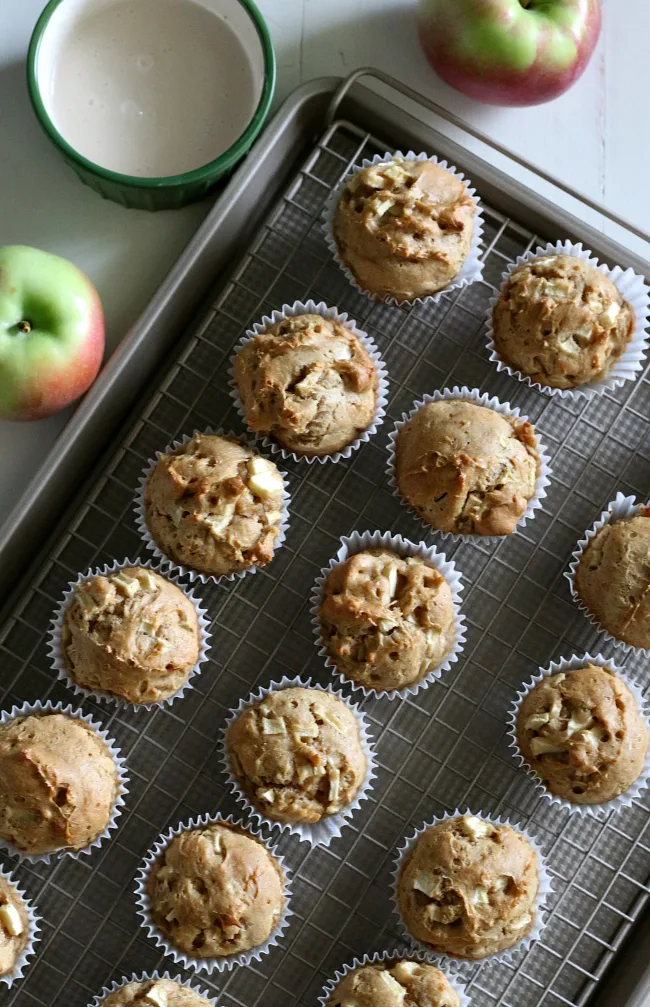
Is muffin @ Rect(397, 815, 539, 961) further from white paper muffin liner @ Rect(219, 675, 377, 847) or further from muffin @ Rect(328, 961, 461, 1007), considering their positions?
white paper muffin liner @ Rect(219, 675, 377, 847)

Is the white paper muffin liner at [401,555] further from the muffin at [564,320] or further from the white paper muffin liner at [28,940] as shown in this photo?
the white paper muffin liner at [28,940]

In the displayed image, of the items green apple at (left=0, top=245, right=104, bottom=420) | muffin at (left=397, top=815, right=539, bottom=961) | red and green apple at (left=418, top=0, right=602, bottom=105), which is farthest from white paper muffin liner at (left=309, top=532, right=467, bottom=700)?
red and green apple at (left=418, top=0, right=602, bottom=105)

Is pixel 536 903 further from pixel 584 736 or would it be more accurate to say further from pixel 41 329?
pixel 41 329

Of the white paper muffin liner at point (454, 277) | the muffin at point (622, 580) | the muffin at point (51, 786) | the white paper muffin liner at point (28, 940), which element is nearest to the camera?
the muffin at point (51, 786)

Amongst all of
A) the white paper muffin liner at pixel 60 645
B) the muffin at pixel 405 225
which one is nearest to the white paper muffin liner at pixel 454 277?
the muffin at pixel 405 225

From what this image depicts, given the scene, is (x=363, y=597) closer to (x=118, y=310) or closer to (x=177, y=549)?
(x=177, y=549)

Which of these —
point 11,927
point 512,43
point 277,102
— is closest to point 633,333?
point 512,43
